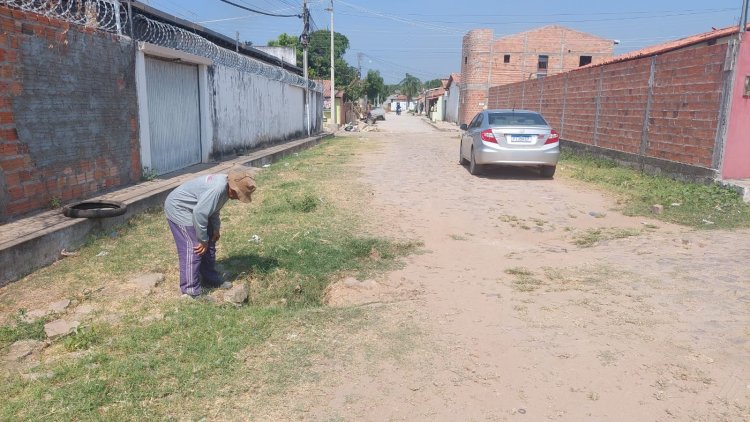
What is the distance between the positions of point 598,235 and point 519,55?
35.9 m

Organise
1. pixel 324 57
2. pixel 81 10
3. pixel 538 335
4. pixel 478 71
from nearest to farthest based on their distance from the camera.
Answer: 1. pixel 538 335
2. pixel 81 10
3. pixel 478 71
4. pixel 324 57

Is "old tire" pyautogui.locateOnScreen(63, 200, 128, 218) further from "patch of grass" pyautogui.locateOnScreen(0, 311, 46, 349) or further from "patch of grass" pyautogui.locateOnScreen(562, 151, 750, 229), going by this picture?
"patch of grass" pyautogui.locateOnScreen(562, 151, 750, 229)

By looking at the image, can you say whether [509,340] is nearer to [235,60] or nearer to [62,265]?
[62,265]

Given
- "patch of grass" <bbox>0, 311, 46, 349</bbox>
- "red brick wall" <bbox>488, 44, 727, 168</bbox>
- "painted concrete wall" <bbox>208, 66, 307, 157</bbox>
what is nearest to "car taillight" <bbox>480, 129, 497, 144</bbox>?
"red brick wall" <bbox>488, 44, 727, 168</bbox>

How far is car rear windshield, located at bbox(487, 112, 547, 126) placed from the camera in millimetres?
10570

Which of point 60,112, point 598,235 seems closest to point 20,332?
point 60,112

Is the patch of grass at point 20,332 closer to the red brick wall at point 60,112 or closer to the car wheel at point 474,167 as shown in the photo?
the red brick wall at point 60,112

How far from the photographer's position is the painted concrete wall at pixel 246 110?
39.1 ft

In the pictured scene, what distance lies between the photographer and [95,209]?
5.78 m

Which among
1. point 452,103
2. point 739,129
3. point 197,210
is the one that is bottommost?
point 197,210

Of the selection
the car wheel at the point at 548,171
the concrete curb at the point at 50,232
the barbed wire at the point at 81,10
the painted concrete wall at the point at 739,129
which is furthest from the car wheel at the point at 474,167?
the barbed wire at the point at 81,10

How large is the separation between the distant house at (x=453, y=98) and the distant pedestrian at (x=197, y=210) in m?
40.7

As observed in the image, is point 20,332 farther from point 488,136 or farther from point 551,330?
point 488,136

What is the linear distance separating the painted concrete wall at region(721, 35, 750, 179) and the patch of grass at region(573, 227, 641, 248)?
3513 mm
